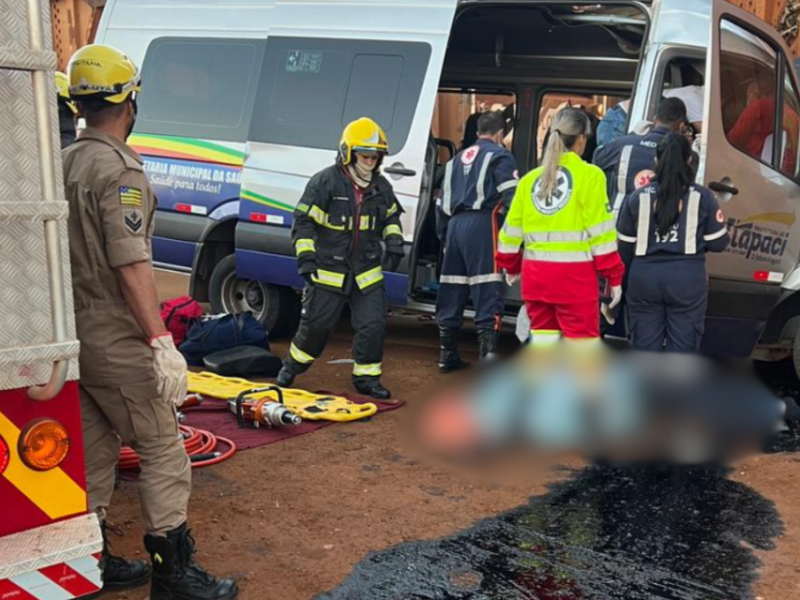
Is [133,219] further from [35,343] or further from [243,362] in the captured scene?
[243,362]

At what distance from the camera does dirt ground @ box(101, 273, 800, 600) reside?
3869 millimetres

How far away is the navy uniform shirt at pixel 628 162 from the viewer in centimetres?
584

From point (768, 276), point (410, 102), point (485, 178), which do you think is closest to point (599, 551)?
point (768, 276)

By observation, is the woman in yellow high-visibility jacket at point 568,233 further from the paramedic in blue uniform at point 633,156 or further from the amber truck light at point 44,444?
the amber truck light at point 44,444

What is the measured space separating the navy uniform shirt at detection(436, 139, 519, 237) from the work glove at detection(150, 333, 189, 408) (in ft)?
12.7

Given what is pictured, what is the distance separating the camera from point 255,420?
5.65 metres

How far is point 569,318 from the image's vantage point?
563 cm

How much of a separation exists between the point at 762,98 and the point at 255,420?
3.75 metres

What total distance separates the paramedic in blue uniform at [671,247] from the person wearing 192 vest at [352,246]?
149 centimetres

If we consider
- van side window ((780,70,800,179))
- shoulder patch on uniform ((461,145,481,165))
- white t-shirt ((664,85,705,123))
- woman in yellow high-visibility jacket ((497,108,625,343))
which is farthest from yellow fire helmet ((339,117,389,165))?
van side window ((780,70,800,179))

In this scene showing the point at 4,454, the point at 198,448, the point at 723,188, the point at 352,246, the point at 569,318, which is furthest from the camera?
the point at 352,246

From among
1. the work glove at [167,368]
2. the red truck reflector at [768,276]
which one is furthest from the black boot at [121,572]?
the red truck reflector at [768,276]

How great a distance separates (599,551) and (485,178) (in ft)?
10.7

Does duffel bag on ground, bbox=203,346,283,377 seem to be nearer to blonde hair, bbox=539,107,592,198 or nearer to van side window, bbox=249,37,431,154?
van side window, bbox=249,37,431,154
